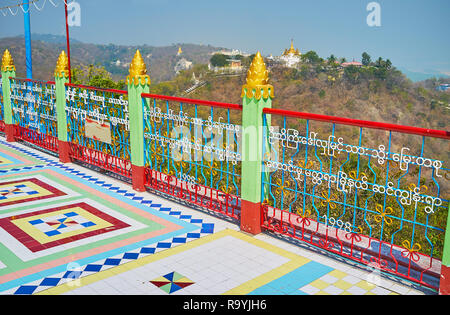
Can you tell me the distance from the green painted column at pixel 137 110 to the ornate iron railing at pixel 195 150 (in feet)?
0.25

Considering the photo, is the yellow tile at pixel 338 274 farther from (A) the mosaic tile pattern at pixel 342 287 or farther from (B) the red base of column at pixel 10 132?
(B) the red base of column at pixel 10 132

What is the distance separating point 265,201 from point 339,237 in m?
0.90

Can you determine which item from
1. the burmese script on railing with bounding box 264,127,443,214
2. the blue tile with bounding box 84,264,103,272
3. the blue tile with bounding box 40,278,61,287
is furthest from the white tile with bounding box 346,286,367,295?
the blue tile with bounding box 40,278,61,287

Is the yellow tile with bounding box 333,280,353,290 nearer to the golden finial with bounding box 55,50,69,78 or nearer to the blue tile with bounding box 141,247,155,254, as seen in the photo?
the blue tile with bounding box 141,247,155,254

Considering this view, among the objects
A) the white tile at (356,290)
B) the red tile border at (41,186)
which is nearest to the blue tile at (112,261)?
the white tile at (356,290)

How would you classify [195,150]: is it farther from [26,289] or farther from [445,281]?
[445,281]

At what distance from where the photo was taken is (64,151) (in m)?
8.27

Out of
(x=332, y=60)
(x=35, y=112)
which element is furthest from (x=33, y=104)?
(x=332, y=60)

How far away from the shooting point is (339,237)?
184 inches

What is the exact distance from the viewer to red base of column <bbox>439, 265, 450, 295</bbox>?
3.53 metres

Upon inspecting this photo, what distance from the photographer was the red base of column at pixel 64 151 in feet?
27.1

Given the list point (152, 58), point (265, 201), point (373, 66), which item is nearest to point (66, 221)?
point (265, 201)

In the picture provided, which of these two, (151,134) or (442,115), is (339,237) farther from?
(442,115)

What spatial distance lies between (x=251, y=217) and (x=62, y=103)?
484 centimetres
